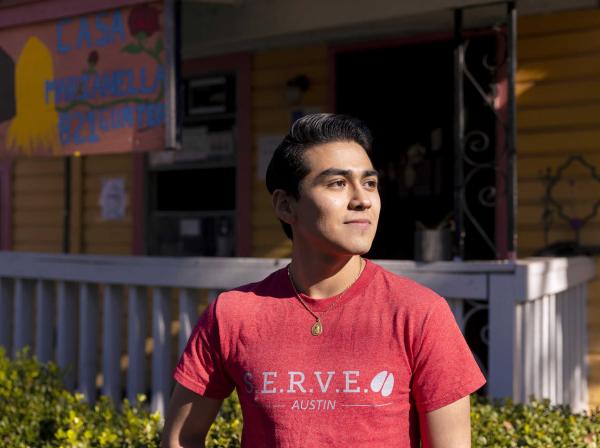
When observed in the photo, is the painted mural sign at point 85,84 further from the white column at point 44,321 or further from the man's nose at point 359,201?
the man's nose at point 359,201

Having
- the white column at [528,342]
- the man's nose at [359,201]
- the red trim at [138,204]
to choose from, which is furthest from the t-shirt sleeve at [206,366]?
the red trim at [138,204]

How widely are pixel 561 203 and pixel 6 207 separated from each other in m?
6.37

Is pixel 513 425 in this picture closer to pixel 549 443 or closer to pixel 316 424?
pixel 549 443

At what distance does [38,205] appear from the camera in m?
9.17

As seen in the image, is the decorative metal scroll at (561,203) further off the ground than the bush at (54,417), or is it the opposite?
the decorative metal scroll at (561,203)

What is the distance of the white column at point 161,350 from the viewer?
4930 millimetres

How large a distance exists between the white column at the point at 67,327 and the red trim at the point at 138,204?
2.81 m

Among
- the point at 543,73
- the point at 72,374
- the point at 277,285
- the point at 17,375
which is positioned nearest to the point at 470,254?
the point at 543,73

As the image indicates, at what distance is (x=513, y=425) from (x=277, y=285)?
1.72 meters

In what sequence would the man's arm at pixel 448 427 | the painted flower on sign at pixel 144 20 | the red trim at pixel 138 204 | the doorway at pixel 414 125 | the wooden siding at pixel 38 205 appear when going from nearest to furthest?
1. the man's arm at pixel 448 427
2. the painted flower on sign at pixel 144 20
3. the doorway at pixel 414 125
4. the red trim at pixel 138 204
5. the wooden siding at pixel 38 205

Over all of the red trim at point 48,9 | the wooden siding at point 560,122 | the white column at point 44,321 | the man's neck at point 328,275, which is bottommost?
the white column at point 44,321

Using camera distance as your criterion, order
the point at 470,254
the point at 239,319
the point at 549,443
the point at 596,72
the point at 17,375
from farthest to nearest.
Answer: the point at 470,254 < the point at 596,72 < the point at 17,375 < the point at 549,443 < the point at 239,319

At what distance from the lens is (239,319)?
2.13 meters

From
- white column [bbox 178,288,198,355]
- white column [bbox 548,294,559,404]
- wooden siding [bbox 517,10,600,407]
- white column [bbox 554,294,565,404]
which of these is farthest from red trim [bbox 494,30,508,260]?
white column [bbox 178,288,198,355]
